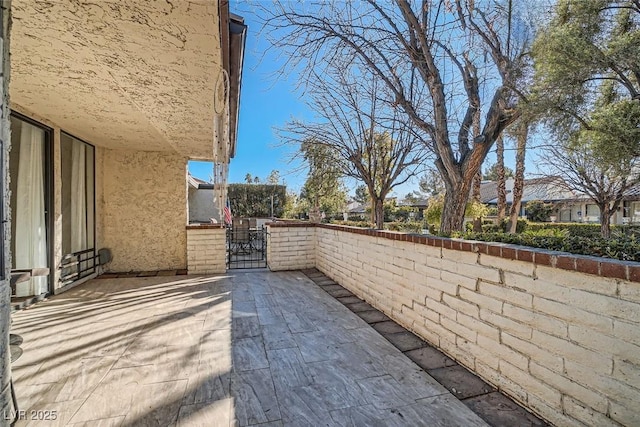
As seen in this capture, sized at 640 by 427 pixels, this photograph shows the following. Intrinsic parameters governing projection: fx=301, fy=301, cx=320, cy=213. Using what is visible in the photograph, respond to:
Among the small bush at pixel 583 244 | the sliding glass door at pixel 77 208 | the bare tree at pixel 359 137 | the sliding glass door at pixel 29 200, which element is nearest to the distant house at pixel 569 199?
the bare tree at pixel 359 137

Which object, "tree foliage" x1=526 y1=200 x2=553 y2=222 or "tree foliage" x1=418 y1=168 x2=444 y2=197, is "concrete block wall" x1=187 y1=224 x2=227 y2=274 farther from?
"tree foliage" x1=526 y1=200 x2=553 y2=222

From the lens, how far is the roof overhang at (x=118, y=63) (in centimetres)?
206

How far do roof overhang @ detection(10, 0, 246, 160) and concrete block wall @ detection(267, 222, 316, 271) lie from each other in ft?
7.90

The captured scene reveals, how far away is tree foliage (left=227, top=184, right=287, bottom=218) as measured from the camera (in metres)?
17.6

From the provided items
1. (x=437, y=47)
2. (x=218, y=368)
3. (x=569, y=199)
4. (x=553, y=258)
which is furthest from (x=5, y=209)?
(x=569, y=199)

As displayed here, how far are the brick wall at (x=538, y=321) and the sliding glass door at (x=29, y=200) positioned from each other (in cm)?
487

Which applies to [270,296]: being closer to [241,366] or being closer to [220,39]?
[241,366]

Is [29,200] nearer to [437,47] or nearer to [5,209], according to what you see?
[5,209]

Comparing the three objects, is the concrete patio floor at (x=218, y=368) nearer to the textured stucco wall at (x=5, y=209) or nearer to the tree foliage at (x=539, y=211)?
the textured stucco wall at (x=5, y=209)

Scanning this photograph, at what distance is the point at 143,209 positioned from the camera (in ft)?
20.0

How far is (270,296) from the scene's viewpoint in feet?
14.2

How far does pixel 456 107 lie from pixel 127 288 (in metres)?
6.38

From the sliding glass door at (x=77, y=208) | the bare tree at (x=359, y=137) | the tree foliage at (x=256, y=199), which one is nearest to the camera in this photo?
the sliding glass door at (x=77, y=208)

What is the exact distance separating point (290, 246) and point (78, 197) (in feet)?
12.4
